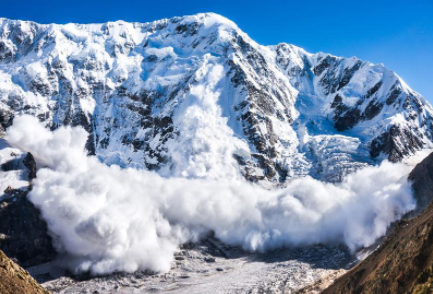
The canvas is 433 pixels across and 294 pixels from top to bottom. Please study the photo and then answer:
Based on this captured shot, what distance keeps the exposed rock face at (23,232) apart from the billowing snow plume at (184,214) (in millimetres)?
4054

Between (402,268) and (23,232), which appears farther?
(23,232)

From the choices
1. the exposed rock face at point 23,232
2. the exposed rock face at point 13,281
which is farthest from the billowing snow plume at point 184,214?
the exposed rock face at point 13,281

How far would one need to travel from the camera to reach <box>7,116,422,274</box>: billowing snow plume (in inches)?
6412

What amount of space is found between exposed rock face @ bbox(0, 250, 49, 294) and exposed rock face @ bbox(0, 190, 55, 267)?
423ft

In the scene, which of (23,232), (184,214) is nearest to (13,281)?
(23,232)

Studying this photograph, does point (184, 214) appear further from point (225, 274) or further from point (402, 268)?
point (402, 268)

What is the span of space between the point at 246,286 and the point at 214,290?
9.77 meters

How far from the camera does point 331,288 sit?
74875mm

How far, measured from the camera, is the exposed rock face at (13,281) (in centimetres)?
4169

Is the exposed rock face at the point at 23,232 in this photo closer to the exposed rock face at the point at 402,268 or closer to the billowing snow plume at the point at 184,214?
the billowing snow plume at the point at 184,214

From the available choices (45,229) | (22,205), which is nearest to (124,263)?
(45,229)

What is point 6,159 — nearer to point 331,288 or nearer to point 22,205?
point 22,205

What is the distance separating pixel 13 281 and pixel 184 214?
149 m

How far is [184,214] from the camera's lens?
190375mm
